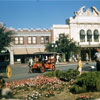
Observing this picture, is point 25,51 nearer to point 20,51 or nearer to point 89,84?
point 20,51

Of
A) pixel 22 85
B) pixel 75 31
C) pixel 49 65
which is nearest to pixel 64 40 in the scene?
pixel 75 31

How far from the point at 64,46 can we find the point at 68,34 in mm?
4953

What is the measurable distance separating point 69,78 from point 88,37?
3159 centimetres

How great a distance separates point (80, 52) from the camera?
146ft

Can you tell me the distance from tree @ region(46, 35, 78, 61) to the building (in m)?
2.48

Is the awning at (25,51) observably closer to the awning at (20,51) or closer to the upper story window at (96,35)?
the awning at (20,51)

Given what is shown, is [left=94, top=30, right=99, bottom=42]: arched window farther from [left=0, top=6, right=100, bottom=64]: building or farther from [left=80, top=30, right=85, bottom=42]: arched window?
[left=80, top=30, right=85, bottom=42]: arched window

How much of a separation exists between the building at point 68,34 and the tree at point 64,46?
8.14ft

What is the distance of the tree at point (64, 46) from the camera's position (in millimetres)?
38928

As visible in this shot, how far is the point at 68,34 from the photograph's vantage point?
141ft

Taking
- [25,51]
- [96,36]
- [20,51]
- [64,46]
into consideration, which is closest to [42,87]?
[64,46]

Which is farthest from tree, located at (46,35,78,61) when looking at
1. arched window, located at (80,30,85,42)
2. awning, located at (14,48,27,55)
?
awning, located at (14,48,27,55)

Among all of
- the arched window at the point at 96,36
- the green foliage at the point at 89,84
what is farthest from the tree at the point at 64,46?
the green foliage at the point at 89,84

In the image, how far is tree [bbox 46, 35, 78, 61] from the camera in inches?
1533
